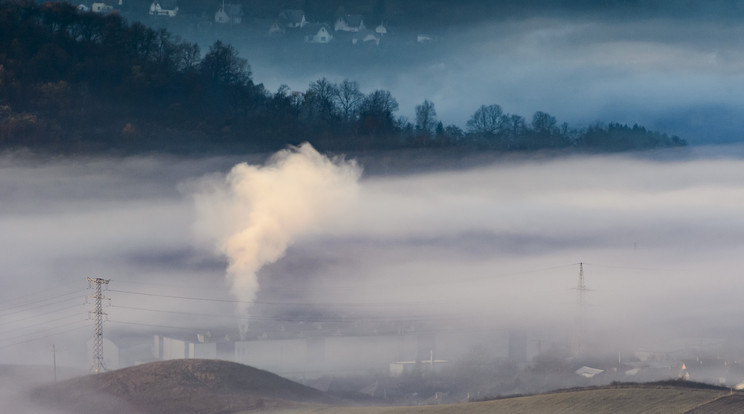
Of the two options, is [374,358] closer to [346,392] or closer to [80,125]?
[346,392]

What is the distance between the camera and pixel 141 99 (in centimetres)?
15062

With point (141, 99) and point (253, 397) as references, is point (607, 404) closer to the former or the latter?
point (253, 397)

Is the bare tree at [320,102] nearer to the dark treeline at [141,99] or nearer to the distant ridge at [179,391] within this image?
the dark treeline at [141,99]

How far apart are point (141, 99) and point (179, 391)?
Result: 251ft

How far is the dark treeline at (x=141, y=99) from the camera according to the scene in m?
140

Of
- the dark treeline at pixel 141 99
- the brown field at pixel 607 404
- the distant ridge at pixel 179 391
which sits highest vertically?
the dark treeline at pixel 141 99

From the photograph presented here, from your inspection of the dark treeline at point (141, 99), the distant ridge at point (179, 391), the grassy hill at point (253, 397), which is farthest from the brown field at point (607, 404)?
the dark treeline at point (141, 99)

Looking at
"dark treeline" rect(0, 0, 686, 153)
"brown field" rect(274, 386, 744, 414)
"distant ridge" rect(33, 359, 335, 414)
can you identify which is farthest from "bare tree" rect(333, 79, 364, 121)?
"brown field" rect(274, 386, 744, 414)

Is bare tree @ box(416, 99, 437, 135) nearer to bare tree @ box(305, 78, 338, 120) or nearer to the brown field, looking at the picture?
bare tree @ box(305, 78, 338, 120)

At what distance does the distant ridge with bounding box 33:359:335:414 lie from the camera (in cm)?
7612

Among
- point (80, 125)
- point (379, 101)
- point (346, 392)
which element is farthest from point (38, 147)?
point (346, 392)

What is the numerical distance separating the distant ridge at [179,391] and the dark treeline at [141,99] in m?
59.2

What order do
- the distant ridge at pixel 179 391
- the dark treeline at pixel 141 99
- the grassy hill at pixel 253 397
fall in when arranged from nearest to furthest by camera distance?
the grassy hill at pixel 253 397 < the distant ridge at pixel 179 391 < the dark treeline at pixel 141 99

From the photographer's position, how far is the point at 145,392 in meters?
80.4
